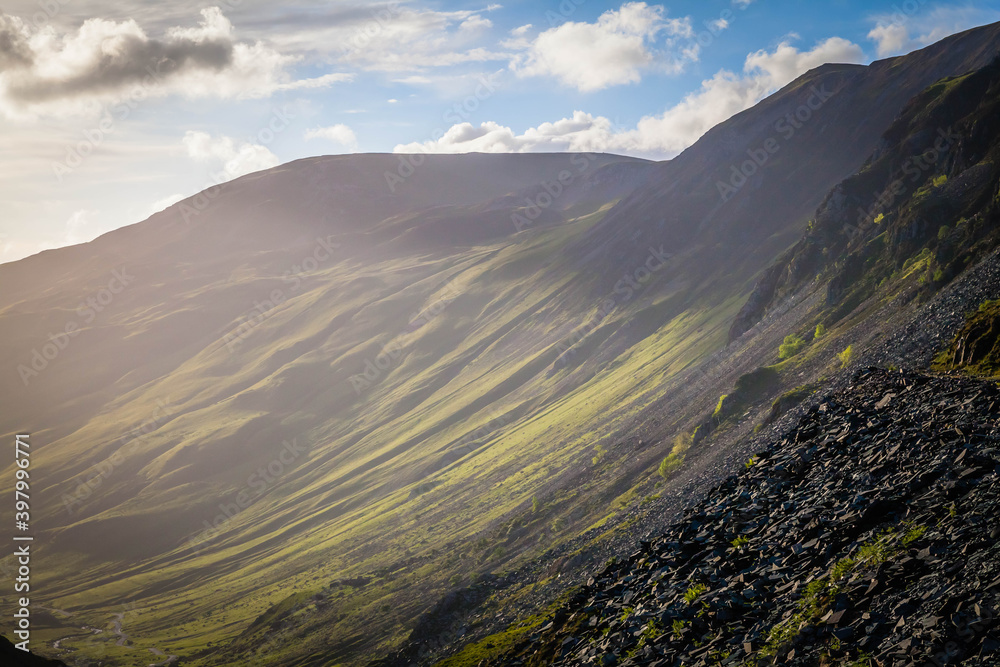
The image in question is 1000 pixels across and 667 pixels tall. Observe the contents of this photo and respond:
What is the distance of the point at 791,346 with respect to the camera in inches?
2486

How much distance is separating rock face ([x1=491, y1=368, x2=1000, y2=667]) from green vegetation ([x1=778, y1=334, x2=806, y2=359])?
106 feet

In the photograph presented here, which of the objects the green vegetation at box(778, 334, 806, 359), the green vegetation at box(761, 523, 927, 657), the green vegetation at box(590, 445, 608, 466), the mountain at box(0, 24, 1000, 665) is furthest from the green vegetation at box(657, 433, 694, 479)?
the green vegetation at box(761, 523, 927, 657)

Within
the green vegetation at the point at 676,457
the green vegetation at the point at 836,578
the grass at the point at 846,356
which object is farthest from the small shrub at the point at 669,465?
the green vegetation at the point at 836,578

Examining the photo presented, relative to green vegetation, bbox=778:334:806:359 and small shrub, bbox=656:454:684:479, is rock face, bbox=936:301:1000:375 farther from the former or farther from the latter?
green vegetation, bbox=778:334:806:359

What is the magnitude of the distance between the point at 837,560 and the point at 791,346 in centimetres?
4868

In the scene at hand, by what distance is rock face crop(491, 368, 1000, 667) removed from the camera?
1477 cm

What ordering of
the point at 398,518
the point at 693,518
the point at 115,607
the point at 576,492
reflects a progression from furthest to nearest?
1. the point at 115,607
2. the point at 398,518
3. the point at 576,492
4. the point at 693,518

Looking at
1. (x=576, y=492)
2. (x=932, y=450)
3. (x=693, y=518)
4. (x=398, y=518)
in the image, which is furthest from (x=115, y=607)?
(x=932, y=450)

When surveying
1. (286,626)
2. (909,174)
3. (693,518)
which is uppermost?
(909,174)

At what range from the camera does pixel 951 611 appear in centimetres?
1402

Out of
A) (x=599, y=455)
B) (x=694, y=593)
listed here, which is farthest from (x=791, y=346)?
(x=694, y=593)

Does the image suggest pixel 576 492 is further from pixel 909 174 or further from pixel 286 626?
pixel 909 174

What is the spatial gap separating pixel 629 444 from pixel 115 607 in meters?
117

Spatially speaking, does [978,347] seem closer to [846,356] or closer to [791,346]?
[846,356]
